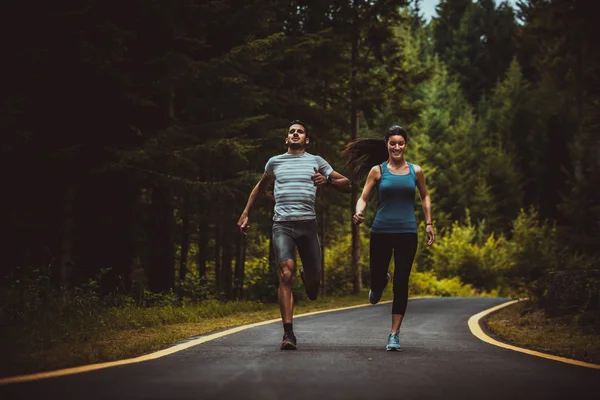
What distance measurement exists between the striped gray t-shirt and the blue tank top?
646mm

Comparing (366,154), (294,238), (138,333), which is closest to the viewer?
(294,238)

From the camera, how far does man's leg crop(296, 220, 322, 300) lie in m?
7.72

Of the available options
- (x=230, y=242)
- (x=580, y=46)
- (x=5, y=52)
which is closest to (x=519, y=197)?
(x=580, y=46)

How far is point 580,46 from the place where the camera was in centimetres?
3019

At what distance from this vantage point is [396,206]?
778cm

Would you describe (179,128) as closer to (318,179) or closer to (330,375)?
(318,179)

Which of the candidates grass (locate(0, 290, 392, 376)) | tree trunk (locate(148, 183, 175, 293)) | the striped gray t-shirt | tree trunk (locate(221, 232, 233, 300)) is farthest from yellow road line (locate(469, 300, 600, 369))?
tree trunk (locate(221, 232, 233, 300))

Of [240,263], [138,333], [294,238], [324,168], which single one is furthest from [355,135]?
[294,238]

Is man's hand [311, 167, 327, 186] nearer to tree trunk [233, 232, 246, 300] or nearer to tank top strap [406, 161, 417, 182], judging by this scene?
tank top strap [406, 161, 417, 182]

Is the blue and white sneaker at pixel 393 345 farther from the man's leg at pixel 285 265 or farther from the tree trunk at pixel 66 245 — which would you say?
the tree trunk at pixel 66 245

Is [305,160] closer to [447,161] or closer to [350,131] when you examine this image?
[350,131]

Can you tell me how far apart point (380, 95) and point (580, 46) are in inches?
395

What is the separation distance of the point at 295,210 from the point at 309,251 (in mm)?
471

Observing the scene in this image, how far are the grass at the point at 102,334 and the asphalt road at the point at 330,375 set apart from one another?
22.7 inches
